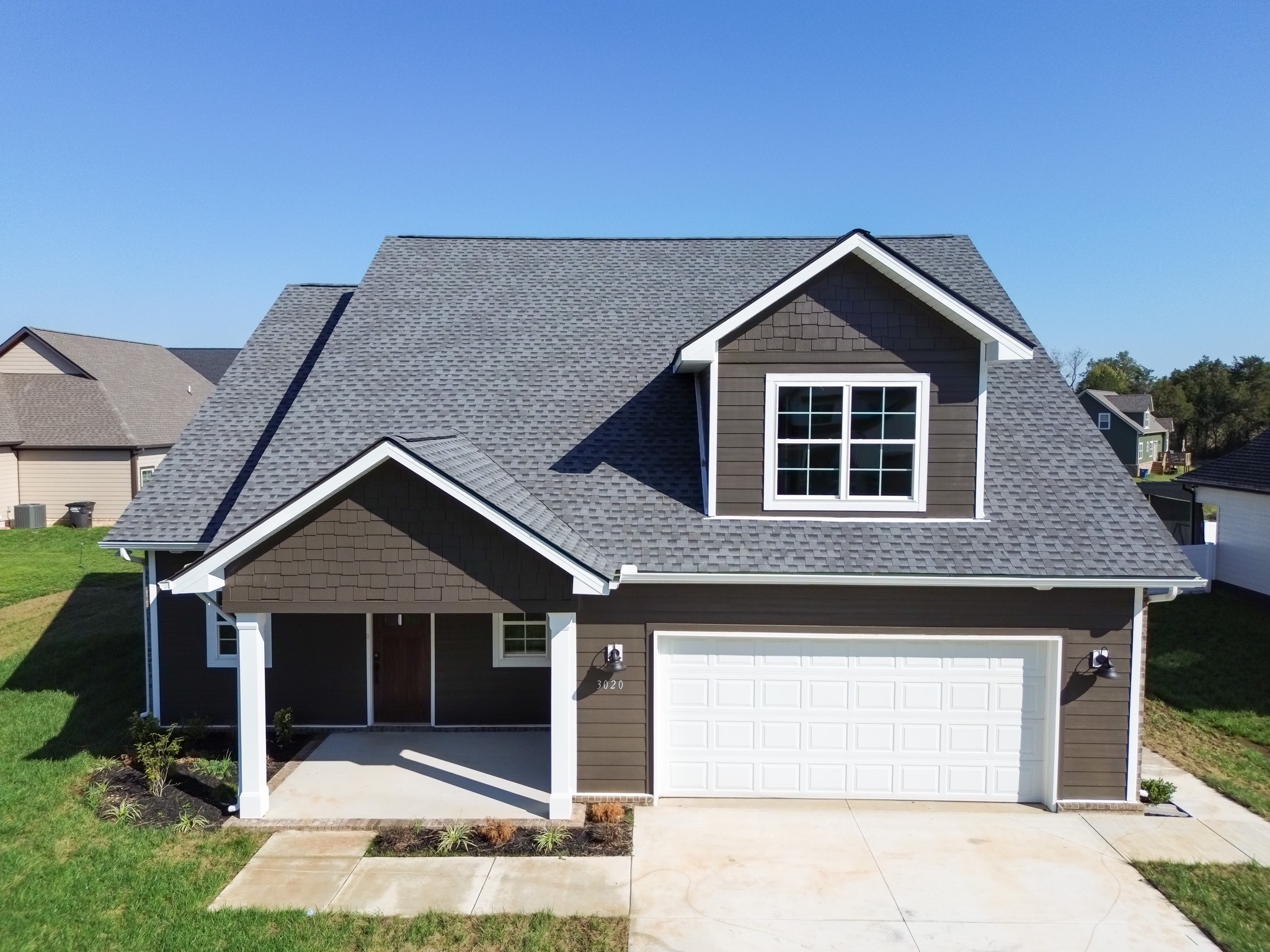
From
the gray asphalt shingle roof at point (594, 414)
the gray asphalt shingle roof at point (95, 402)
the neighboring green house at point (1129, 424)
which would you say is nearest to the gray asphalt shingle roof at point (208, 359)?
the gray asphalt shingle roof at point (95, 402)

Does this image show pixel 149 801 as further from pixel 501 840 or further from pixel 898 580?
pixel 898 580

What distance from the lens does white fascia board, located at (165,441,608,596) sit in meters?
9.16

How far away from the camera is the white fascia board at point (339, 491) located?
916 centimetres

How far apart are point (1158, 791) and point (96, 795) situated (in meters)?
13.2

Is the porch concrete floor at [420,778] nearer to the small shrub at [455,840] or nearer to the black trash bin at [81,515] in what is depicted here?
the small shrub at [455,840]

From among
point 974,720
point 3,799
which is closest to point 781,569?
point 974,720

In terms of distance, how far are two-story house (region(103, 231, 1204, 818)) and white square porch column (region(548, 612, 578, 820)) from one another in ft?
0.13

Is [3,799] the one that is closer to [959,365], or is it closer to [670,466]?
[670,466]

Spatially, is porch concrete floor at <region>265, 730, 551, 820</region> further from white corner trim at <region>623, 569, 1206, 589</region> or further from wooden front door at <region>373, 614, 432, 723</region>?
white corner trim at <region>623, 569, 1206, 589</region>

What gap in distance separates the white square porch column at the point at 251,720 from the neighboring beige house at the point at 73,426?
21.6 metres

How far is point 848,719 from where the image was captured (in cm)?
1038

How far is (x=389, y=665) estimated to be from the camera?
41.1 ft

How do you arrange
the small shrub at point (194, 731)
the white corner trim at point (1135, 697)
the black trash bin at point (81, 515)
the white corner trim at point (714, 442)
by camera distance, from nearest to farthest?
1. the white corner trim at point (1135, 697)
2. the white corner trim at point (714, 442)
3. the small shrub at point (194, 731)
4. the black trash bin at point (81, 515)

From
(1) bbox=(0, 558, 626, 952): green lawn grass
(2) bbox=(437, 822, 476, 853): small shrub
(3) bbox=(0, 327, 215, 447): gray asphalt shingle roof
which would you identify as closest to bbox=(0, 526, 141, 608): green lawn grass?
(3) bbox=(0, 327, 215, 447): gray asphalt shingle roof
